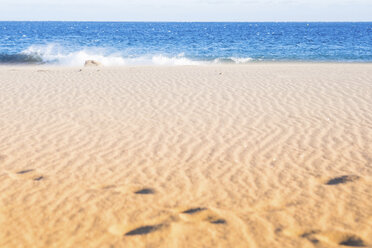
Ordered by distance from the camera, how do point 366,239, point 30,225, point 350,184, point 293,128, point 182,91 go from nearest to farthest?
1. point 366,239
2. point 30,225
3. point 350,184
4. point 293,128
5. point 182,91

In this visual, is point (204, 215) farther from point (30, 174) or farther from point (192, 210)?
point (30, 174)

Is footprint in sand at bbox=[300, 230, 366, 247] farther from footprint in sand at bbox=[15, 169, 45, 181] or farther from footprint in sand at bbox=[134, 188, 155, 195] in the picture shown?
footprint in sand at bbox=[15, 169, 45, 181]

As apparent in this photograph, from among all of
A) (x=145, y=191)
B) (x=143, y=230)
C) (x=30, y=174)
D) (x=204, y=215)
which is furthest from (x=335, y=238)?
(x=30, y=174)

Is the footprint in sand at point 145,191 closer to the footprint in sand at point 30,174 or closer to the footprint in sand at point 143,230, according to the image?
the footprint in sand at point 143,230

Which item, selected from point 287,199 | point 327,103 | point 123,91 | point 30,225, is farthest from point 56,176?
point 327,103

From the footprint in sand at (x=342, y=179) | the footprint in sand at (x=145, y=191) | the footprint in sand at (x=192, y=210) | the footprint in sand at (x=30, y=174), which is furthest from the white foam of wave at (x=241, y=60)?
the footprint in sand at (x=192, y=210)

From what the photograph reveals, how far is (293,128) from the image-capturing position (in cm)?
727

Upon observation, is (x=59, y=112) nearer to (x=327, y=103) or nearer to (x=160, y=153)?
(x=160, y=153)

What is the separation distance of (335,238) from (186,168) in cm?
234

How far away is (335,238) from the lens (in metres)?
3.60

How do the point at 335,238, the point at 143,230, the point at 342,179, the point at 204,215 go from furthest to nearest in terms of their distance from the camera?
the point at 342,179, the point at 204,215, the point at 143,230, the point at 335,238

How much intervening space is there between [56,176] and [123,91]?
19.2 feet

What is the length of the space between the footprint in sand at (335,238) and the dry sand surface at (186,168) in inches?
0.5

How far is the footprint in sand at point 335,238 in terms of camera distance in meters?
3.53
